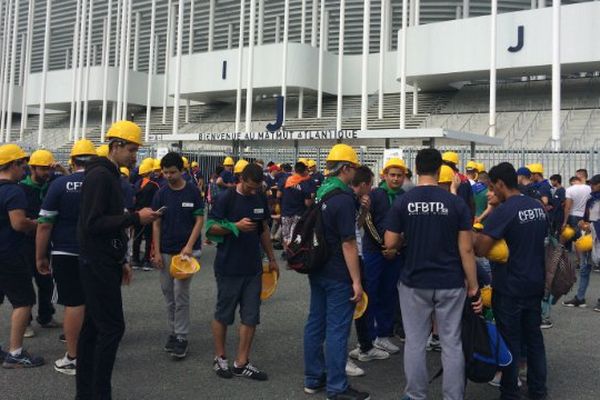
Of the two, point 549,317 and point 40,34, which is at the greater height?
point 40,34

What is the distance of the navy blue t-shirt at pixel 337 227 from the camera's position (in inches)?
161

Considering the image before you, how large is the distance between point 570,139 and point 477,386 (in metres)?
21.0

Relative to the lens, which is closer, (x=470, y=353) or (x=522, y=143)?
(x=470, y=353)

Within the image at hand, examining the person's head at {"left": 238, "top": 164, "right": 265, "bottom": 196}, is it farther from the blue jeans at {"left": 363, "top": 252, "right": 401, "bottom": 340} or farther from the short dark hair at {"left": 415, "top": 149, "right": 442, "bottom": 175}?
the blue jeans at {"left": 363, "top": 252, "right": 401, "bottom": 340}

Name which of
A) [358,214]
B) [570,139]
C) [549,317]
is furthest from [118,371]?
[570,139]

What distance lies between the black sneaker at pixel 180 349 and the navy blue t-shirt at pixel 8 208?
170 cm

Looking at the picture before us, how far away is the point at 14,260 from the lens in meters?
4.87

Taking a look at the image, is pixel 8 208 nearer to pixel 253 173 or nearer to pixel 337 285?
pixel 253 173

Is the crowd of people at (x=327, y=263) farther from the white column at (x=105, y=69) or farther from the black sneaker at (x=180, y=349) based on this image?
the white column at (x=105, y=69)

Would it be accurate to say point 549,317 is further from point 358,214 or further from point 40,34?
point 40,34

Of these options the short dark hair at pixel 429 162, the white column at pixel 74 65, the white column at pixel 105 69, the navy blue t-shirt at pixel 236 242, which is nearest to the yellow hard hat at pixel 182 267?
the navy blue t-shirt at pixel 236 242

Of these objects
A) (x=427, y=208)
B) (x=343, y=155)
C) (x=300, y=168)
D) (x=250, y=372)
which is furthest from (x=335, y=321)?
(x=300, y=168)

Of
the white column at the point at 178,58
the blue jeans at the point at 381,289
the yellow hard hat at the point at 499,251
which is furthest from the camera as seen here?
the white column at the point at 178,58

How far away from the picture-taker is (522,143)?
22.4 m
